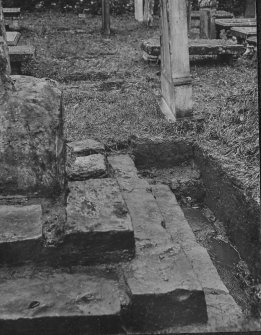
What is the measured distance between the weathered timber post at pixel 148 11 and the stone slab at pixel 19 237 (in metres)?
10.9

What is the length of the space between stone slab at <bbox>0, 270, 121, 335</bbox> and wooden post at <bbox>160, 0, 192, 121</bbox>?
295cm

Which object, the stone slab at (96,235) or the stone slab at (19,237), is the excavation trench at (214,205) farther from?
the stone slab at (19,237)

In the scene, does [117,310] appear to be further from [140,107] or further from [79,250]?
[140,107]

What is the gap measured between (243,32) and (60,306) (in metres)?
7.54

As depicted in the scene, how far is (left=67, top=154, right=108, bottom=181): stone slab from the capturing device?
330cm

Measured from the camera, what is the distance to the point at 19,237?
249 centimetres

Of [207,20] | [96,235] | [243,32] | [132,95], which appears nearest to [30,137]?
[96,235]

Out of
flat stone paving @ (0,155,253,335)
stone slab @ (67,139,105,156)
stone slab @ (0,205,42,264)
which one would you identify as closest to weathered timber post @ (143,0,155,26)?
stone slab @ (67,139,105,156)

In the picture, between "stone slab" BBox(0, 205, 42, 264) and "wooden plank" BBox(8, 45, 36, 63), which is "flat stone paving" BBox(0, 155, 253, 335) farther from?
"wooden plank" BBox(8, 45, 36, 63)

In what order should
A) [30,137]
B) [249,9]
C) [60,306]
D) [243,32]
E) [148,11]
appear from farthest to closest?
[249,9] → [148,11] → [243,32] → [30,137] → [60,306]

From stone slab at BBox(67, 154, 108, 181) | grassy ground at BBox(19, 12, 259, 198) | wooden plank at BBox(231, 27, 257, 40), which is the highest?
wooden plank at BBox(231, 27, 257, 40)

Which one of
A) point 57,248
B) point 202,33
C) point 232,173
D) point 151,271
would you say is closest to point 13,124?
point 57,248

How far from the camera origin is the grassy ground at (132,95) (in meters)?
4.29

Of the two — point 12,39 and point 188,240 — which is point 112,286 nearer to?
point 188,240
